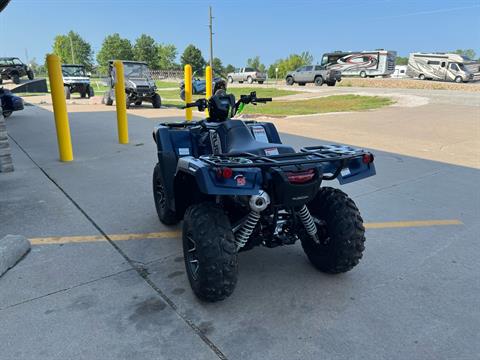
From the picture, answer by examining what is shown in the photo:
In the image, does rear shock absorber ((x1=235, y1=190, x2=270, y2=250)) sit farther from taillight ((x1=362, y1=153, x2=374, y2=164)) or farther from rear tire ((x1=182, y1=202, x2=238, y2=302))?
taillight ((x1=362, y1=153, x2=374, y2=164))

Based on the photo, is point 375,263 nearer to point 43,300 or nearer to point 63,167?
point 43,300

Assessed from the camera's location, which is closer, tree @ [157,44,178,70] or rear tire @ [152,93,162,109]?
rear tire @ [152,93,162,109]

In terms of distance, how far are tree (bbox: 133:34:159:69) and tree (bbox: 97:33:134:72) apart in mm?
3241

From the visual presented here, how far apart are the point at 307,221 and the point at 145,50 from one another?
322 ft

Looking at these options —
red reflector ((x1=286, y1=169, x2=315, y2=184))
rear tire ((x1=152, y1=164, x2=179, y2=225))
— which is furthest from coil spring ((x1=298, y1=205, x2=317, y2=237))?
rear tire ((x1=152, y1=164, x2=179, y2=225))

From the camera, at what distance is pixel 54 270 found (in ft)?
10.4

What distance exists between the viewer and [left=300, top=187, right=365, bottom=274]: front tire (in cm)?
287

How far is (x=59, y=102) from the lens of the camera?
671 cm

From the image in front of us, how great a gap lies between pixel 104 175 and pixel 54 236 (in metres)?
2.32

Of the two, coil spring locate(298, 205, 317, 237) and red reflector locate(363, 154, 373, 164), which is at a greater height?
red reflector locate(363, 154, 373, 164)

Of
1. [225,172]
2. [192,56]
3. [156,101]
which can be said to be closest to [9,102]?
[156,101]

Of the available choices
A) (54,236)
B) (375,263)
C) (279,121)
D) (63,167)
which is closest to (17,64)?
(279,121)

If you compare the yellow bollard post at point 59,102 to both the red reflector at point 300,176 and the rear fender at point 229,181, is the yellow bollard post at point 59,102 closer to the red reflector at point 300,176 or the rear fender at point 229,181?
the rear fender at point 229,181

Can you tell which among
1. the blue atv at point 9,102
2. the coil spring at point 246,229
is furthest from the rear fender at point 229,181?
the blue atv at point 9,102
